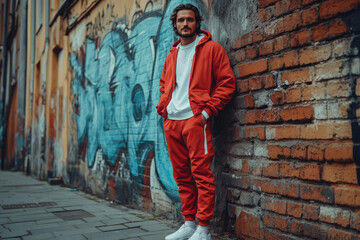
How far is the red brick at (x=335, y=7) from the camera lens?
6.28 ft

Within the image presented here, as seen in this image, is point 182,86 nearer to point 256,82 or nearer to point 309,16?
point 256,82

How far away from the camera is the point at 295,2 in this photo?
2.27 metres

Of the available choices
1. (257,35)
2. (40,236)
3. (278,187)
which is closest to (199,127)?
(278,187)

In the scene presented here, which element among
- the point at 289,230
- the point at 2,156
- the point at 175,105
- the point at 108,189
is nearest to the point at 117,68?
the point at 108,189

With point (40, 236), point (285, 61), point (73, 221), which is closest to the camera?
point (285, 61)

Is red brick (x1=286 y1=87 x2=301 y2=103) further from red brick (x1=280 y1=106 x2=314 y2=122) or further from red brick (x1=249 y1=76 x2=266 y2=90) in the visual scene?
red brick (x1=249 y1=76 x2=266 y2=90)

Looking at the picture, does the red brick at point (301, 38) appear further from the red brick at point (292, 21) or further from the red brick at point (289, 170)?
the red brick at point (289, 170)

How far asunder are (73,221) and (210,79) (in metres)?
2.19

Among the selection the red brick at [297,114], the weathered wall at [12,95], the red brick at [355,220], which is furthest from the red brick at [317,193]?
the weathered wall at [12,95]

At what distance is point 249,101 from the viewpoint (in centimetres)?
265

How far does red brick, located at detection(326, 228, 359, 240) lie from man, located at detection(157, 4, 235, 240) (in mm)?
878

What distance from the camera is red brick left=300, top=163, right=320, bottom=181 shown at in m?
2.10

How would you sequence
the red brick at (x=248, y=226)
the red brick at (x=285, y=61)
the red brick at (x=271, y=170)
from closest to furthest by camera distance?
the red brick at (x=285, y=61), the red brick at (x=271, y=170), the red brick at (x=248, y=226)

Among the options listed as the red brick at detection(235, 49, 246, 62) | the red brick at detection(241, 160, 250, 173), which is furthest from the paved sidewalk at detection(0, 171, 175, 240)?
the red brick at detection(235, 49, 246, 62)
